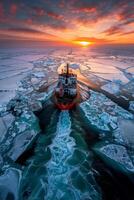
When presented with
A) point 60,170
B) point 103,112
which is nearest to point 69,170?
point 60,170

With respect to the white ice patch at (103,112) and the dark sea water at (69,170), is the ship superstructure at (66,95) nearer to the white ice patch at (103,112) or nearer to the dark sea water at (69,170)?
the white ice patch at (103,112)

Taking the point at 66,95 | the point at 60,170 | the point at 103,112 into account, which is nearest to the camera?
the point at 60,170

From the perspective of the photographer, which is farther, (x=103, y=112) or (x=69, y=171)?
(x=103, y=112)

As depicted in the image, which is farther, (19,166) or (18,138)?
(18,138)

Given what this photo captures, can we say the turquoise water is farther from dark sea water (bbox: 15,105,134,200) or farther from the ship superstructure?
the ship superstructure

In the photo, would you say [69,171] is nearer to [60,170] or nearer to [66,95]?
[60,170]

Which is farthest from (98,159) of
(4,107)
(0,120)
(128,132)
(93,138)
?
(4,107)

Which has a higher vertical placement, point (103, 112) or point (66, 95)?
point (66, 95)

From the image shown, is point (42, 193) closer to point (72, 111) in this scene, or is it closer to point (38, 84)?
point (72, 111)

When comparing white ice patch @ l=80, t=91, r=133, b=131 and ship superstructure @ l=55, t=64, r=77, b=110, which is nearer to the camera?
white ice patch @ l=80, t=91, r=133, b=131

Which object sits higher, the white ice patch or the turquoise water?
the turquoise water

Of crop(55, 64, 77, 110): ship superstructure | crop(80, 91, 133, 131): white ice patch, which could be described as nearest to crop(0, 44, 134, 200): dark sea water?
crop(80, 91, 133, 131): white ice patch
